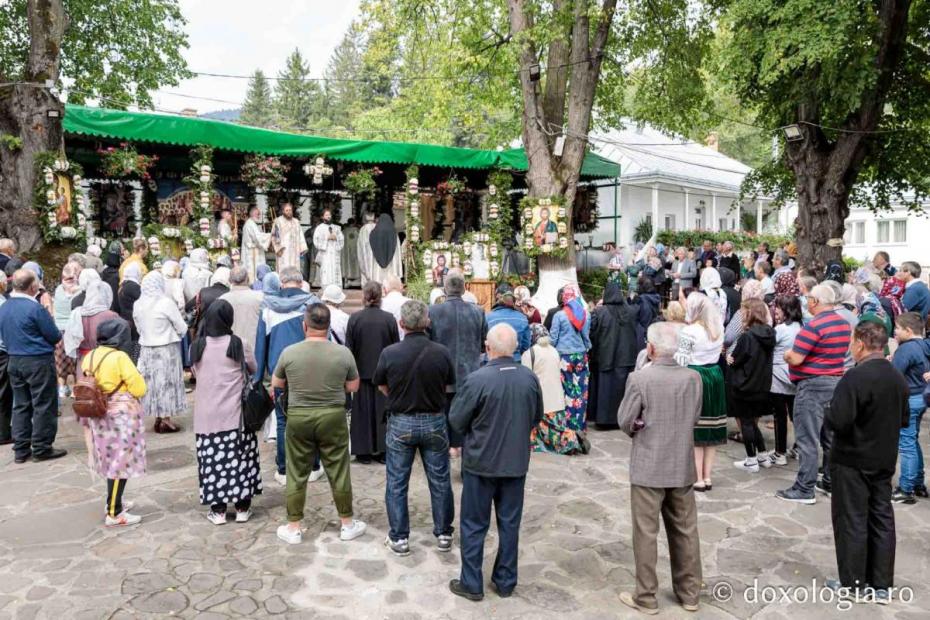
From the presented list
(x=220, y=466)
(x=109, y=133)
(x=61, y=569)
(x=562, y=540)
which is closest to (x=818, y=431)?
(x=562, y=540)

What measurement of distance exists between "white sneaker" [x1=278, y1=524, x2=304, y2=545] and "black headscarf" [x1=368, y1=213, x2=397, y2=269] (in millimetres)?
9669

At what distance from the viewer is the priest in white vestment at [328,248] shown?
13.7 m

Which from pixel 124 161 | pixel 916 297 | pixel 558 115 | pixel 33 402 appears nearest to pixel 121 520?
pixel 33 402

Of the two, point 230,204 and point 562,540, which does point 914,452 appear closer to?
point 562,540

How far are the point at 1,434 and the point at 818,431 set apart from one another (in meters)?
7.93

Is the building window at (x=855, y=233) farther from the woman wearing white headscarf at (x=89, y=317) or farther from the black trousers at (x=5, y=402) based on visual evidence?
the black trousers at (x=5, y=402)

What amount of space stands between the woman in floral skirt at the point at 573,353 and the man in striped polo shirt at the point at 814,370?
2.15 meters

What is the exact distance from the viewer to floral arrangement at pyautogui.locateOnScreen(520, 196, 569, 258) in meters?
13.2

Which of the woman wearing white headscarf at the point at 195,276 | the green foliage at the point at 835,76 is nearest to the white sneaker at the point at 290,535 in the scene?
the woman wearing white headscarf at the point at 195,276

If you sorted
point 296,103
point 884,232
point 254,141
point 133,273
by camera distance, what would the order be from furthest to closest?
point 296,103
point 884,232
point 254,141
point 133,273

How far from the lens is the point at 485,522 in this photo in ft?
13.4

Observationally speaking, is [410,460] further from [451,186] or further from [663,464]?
[451,186]

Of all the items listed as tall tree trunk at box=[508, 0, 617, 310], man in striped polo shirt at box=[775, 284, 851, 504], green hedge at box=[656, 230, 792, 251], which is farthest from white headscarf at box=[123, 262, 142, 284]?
green hedge at box=[656, 230, 792, 251]

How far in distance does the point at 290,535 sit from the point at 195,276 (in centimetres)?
545
